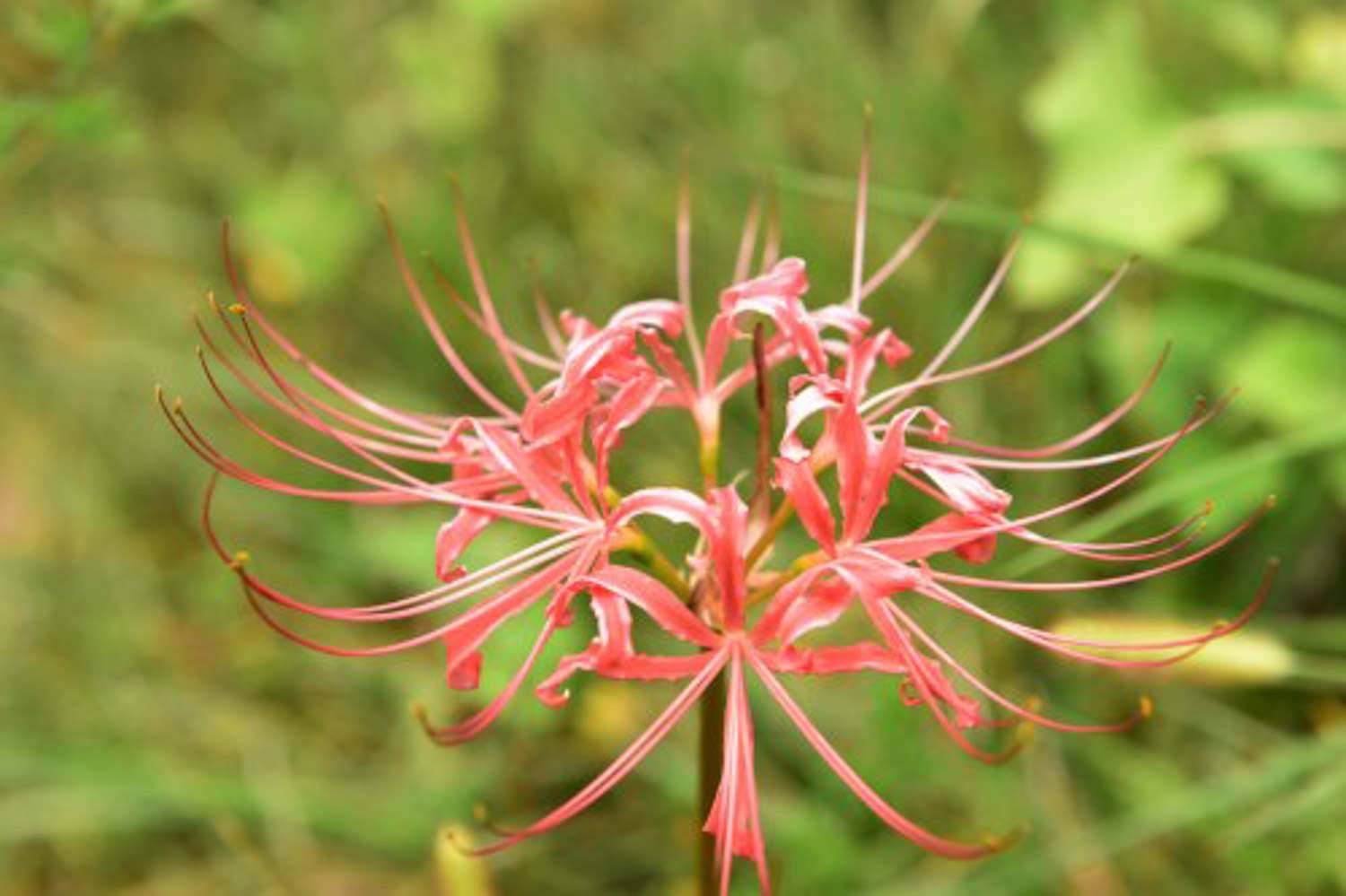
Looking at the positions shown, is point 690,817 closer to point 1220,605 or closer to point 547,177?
point 1220,605

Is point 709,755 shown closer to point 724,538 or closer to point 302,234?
point 724,538

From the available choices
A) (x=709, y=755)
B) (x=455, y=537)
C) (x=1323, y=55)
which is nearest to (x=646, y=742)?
(x=709, y=755)

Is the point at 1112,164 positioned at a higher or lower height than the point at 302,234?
lower

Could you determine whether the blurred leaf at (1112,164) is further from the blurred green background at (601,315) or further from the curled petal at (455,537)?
the curled petal at (455,537)

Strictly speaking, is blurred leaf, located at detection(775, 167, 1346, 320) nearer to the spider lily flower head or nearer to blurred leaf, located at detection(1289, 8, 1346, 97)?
the spider lily flower head

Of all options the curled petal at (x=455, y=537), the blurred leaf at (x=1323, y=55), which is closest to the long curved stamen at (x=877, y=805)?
the curled petal at (x=455, y=537)

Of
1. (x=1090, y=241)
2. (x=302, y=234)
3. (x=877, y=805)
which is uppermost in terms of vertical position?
(x=302, y=234)

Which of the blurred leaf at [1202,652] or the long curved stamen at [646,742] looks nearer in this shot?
the long curved stamen at [646,742]

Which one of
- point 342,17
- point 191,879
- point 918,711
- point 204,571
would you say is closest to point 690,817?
point 918,711
